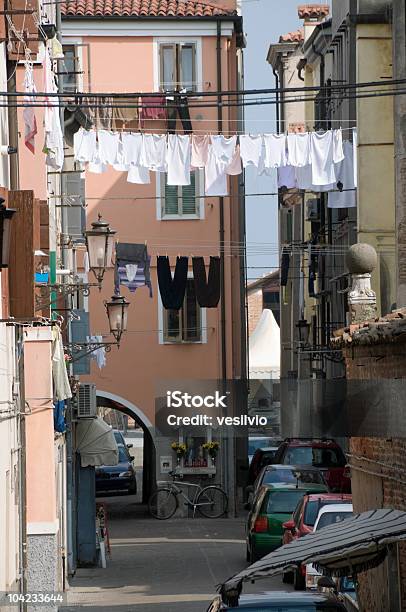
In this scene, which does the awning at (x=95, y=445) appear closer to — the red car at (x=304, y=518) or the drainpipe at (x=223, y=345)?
the red car at (x=304, y=518)

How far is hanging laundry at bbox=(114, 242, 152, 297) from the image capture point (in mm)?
37125

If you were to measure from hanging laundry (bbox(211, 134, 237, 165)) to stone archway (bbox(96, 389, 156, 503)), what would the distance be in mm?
15797

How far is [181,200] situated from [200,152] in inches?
611

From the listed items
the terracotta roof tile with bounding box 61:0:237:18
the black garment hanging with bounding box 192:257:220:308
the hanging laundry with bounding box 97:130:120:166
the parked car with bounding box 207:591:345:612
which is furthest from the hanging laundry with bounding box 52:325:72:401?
the terracotta roof tile with bounding box 61:0:237:18

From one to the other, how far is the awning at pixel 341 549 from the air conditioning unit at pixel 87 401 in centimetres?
1385

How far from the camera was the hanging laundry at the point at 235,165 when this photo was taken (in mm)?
25812

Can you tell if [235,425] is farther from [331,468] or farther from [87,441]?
[87,441]

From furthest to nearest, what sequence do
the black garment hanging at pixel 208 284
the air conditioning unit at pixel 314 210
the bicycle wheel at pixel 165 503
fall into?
the air conditioning unit at pixel 314 210
the bicycle wheel at pixel 165 503
the black garment hanging at pixel 208 284

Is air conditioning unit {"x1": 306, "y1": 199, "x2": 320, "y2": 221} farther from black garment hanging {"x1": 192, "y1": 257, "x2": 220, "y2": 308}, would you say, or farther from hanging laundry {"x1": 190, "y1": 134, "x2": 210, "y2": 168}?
hanging laundry {"x1": 190, "y1": 134, "x2": 210, "y2": 168}

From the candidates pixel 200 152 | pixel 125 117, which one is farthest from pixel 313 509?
pixel 125 117

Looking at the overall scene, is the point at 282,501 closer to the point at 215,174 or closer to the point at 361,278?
the point at 215,174

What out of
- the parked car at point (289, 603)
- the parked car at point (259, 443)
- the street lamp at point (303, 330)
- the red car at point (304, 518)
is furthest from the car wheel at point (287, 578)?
the parked car at point (259, 443)

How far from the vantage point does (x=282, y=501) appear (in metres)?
27.7

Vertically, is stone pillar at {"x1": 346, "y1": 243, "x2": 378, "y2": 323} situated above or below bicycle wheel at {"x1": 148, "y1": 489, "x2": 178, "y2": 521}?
above
